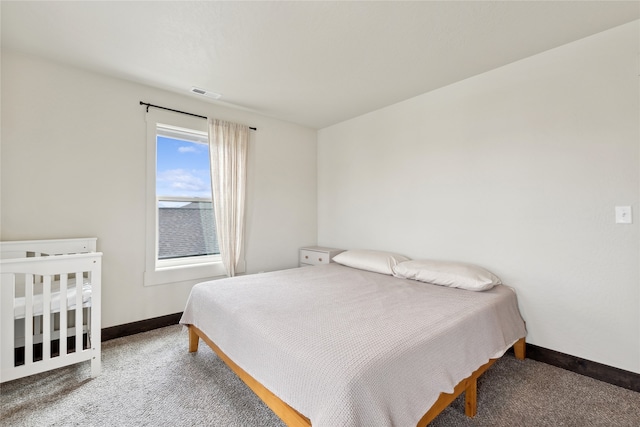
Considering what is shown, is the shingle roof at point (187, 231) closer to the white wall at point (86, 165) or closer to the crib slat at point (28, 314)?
the white wall at point (86, 165)

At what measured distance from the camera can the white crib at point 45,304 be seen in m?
1.71

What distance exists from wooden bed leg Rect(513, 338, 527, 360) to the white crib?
310 centimetres

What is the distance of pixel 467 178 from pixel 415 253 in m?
0.91

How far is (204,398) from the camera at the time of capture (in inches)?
67.9

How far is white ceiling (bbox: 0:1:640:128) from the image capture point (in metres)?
1.70

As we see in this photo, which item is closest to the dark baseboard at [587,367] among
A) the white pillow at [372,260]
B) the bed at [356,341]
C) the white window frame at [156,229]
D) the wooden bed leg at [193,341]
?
the bed at [356,341]

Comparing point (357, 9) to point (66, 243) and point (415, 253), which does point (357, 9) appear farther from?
point (66, 243)

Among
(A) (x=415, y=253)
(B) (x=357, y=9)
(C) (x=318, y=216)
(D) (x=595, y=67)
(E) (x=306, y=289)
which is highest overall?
(B) (x=357, y=9)

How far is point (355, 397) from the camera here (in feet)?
3.34

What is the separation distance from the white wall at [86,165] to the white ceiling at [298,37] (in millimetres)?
198

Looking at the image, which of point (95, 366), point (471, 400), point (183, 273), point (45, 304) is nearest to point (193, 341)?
point (95, 366)

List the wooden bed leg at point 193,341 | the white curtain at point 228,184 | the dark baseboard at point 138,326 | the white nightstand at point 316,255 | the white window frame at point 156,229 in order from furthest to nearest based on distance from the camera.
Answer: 1. the white nightstand at point 316,255
2. the white curtain at point 228,184
3. the white window frame at point 156,229
4. the dark baseboard at point 138,326
5. the wooden bed leg at point 193,341

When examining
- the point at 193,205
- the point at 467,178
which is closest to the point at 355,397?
the point at 467,178

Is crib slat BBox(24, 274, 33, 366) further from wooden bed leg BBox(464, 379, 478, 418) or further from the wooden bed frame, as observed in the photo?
wooden bed leg BBox(464, 379, 478, 418)
